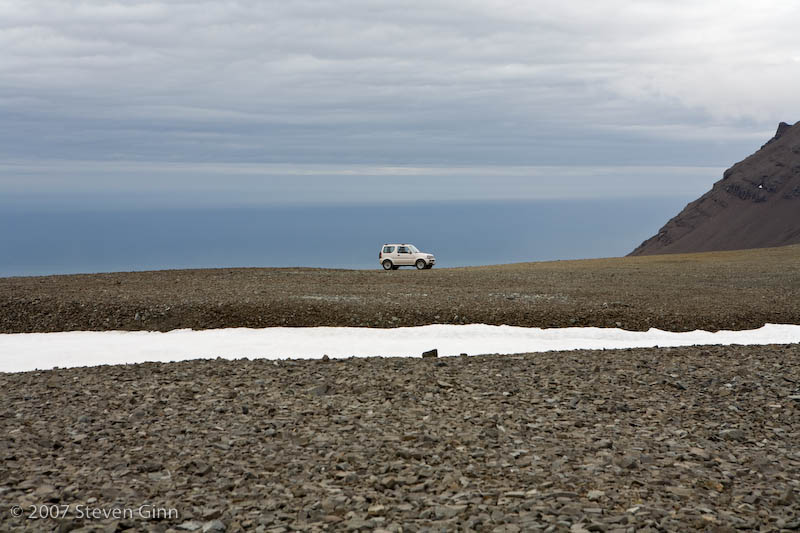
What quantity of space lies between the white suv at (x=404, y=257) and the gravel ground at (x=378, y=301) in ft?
25.4

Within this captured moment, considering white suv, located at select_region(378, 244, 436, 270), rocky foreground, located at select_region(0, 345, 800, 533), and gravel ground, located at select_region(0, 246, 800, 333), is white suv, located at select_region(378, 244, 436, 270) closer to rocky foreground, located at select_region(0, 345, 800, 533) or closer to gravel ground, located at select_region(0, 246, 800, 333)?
gravel ground, located at select_region(0, 246, 800, 333)

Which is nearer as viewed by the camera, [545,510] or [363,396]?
[545,510]

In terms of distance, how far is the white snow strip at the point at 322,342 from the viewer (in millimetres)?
17422

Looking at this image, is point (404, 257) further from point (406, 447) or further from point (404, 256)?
point (406, 447)

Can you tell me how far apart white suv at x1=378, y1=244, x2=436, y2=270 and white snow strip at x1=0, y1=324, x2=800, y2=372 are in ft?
61.5

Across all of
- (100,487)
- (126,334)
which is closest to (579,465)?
(100,487)

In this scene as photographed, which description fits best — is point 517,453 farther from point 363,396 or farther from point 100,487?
point 100,487

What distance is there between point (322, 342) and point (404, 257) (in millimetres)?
20872

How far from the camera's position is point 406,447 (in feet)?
27.8

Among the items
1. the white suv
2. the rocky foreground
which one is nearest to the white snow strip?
the rocky foreground

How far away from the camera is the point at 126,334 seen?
2002 cm

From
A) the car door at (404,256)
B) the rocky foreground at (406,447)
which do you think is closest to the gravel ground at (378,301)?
the rocky foreground at (406,447)

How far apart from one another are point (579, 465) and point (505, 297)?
16.3m

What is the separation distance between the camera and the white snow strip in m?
17.4
